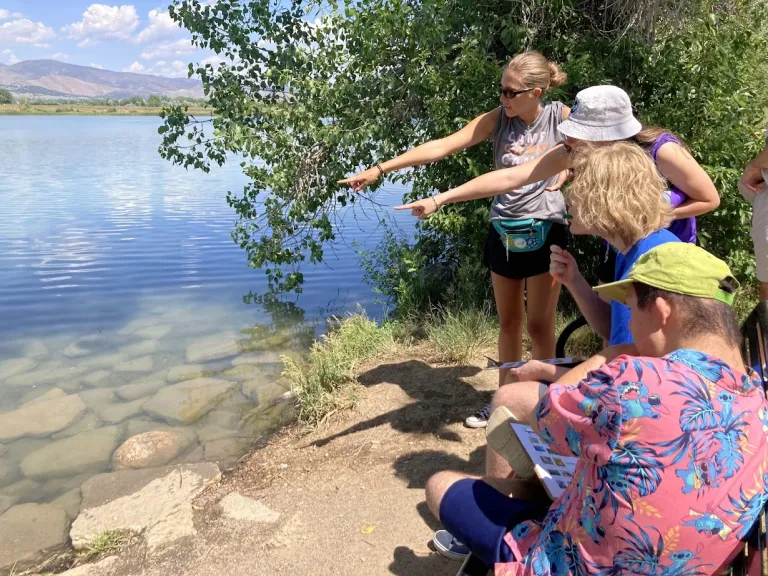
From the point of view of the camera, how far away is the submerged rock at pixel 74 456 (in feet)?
15.2

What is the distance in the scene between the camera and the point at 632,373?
1413 millimetres

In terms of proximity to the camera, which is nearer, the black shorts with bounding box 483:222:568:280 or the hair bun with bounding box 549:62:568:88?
the hair bun with bounding box 549:62:568:88

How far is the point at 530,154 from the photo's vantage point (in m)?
3.18

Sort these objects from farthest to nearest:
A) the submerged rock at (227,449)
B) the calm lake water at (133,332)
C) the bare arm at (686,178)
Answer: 1. the calm lake water at (133,332)
2. the submerged rock at (227,449)
3. the bare arm at (686,178)

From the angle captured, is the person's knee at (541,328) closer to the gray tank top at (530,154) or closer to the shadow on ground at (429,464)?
the gray tank top at (530,154)

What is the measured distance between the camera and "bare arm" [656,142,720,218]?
7.83 ft

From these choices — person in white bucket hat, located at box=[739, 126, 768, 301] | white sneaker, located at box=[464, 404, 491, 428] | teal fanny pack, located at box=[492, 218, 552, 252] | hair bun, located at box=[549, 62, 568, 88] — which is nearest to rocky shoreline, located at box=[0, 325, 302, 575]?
white sneaker, located at box=[464, 404, 491, 428]

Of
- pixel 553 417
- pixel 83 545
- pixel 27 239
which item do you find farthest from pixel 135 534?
pixel 27 239

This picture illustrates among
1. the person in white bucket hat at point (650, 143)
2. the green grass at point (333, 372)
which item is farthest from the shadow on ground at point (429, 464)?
the person in white bucket hat at point (650, 143)

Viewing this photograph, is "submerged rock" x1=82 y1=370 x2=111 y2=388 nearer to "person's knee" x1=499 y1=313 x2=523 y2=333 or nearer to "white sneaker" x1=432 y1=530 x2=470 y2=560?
"person's knee" x1=499 y1=313 x2=523 y2=333

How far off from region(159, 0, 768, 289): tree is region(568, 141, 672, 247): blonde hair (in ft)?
9.51

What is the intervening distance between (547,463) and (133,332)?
651cm

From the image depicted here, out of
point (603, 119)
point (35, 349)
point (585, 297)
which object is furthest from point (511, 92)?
point (35, 349)

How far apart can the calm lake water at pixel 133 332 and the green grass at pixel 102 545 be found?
42.6 inches
